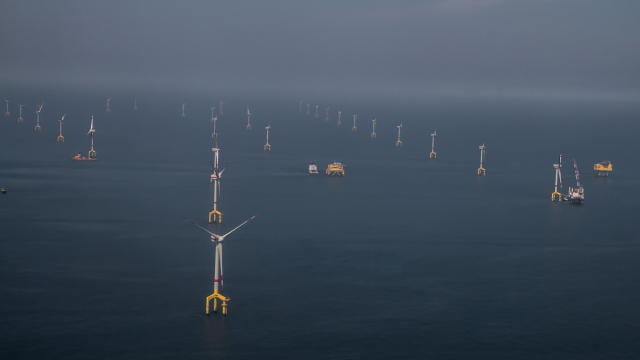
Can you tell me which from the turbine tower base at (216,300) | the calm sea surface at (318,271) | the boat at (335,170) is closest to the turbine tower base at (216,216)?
the calm sea surface at (318,271)

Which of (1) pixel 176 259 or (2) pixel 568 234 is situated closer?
(1) pixel 176 259

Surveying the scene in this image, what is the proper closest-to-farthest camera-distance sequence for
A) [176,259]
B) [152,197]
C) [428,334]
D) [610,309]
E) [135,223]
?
[428,334]
[610,309]
[176,259]
[135,223]
[152,197]

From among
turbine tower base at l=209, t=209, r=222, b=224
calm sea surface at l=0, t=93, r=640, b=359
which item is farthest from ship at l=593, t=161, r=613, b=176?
turbine tower base at l=209, t=209, r=222, b=224

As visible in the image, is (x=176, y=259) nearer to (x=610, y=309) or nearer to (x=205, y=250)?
(x=205, y=250)

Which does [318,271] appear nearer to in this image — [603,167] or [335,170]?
[335,170]

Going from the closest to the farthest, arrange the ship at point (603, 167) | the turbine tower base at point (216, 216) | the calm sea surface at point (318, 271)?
the calm sea surface at point (318, 271) < the turbine tower base at point (216, 216) < the ship at point (603, 167)

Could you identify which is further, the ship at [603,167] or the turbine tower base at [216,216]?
the ship at [603,167]

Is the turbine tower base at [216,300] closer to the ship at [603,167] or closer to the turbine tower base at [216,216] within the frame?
the turbine tower base at [216,216]

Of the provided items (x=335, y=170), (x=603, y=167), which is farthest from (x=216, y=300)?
(x=603, y=167)

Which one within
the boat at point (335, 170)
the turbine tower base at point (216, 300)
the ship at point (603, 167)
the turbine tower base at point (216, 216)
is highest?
the ship at point (603, 167)

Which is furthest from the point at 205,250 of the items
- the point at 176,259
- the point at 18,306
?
the point at 18,306

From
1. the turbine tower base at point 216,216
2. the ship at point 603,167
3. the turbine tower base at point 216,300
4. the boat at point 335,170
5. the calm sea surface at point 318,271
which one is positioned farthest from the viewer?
the ship at point 603,167
